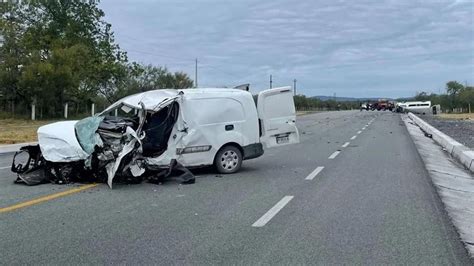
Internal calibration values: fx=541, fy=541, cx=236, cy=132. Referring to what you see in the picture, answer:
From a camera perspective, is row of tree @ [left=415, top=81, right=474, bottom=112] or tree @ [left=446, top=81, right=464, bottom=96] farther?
tree @ [left=446, top=81, right=464, bottom=96]

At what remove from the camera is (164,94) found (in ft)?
38.1

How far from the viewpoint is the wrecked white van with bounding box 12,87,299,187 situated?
10.4 meters

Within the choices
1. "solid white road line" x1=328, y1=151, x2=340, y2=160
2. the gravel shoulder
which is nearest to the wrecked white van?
"solid white road line" x1=328, y1=151, x2=340, y2=160

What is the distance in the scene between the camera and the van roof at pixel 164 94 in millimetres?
11258

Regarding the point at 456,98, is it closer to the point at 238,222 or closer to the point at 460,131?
the point at 460,131

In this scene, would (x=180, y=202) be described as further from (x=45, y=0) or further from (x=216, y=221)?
(x=45, y=0)

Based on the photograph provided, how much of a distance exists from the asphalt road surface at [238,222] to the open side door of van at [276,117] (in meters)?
1.24

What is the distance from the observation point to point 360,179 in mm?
11562

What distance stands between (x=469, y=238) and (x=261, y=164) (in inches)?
316

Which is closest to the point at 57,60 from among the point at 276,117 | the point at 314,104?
the point at 276,117

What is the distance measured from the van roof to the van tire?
1.26 meters

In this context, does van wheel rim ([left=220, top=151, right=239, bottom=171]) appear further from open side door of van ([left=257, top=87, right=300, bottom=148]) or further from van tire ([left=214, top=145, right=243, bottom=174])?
open side door of van ([left=257, top=87, right=300, bottom=148])

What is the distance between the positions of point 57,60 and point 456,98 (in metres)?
84.8

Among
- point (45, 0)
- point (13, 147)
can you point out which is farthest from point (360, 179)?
point (45, 0)
